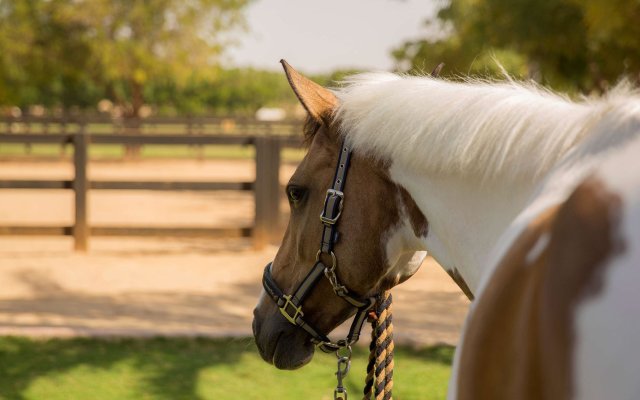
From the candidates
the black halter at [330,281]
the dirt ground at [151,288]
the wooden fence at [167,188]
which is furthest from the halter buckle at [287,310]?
the wooden fence at [167,188]

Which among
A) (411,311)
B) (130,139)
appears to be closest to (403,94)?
(411,311)

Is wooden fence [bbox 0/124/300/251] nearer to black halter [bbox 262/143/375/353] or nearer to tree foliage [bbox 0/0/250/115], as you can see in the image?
black halter [bbox 262/143/375/353]

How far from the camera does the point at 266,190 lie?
9938 millimetres

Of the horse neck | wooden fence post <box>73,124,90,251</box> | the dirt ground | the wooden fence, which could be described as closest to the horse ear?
the horse neck

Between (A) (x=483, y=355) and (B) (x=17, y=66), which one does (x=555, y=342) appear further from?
(B) (x=17, y=66)

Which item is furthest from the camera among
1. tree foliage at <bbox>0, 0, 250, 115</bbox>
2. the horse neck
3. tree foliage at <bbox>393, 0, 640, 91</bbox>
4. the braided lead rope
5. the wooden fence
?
tree foliage at <bbox>0, 0, 250, 115</bbox>

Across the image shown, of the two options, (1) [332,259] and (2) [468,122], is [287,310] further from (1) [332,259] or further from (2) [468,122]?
(2) [468,122]

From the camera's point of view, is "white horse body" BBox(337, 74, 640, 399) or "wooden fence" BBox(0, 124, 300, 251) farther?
"wooden fence" BBox(0, 124, 300, 251)

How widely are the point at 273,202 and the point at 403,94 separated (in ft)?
26.1

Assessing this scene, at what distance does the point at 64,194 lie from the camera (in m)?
16.4

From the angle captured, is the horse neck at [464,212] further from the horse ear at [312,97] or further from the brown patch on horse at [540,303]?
the brown patch on horse at [540,303]

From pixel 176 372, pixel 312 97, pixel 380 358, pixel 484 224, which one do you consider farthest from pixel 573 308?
pixel 176 372

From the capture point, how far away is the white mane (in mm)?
1563

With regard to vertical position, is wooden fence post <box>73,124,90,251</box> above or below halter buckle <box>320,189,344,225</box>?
below
